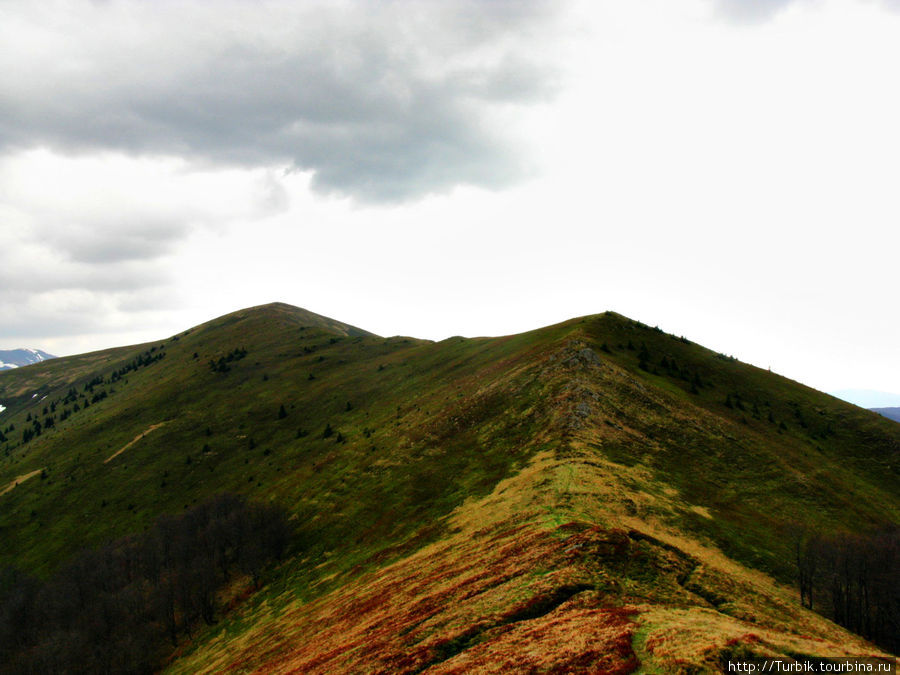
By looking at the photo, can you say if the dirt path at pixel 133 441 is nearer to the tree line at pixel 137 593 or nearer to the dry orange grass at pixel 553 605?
the tree line at pixel 137 593

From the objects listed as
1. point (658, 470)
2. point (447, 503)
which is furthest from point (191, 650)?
point (658, 470)

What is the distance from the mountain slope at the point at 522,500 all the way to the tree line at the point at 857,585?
271 centimetres

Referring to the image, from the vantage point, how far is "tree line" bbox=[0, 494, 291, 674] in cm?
6250

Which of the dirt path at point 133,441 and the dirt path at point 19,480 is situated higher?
the dirt path at point 133,441

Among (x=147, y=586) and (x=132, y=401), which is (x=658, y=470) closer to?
(x=147, y=586)

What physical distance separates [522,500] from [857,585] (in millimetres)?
30087

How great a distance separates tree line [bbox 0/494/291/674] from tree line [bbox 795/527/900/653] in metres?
69.0

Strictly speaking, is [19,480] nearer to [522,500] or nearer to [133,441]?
[133,441]

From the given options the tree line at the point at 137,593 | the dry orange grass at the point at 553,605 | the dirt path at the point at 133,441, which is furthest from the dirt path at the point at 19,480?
the dry orange grass at the point at 553,605

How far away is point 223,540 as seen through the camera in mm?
76875

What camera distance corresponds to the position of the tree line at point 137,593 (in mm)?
62500

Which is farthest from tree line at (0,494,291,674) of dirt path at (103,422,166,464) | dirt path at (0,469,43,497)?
dirt path at (0,469,43,497)

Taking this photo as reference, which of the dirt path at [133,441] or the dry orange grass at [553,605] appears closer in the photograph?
the dry orange grass at [553,605]

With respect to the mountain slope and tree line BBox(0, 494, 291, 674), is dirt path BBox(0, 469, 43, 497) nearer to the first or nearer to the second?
the mountain slope
